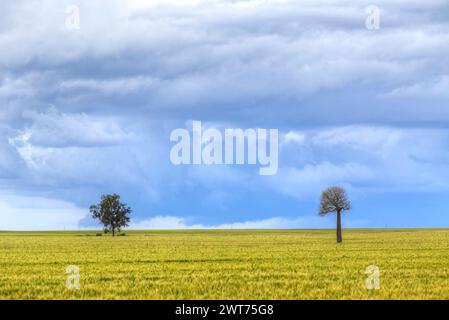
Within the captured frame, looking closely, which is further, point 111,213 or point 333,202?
point 111,213

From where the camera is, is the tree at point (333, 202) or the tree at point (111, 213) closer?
the tree at point (333, 202)

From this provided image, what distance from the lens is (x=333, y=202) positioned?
8138cm

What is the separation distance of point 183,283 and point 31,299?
6799 millimetres

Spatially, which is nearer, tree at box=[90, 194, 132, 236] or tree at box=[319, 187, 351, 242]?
tree at box=[319, 187, 351, 242]

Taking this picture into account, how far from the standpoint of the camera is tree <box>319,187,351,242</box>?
81.4 metres

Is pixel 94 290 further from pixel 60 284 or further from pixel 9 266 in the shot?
pixel 9 266

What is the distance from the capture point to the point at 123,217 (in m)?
168

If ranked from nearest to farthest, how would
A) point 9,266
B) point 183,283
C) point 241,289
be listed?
point 241,289, point 183,283, point 9,266

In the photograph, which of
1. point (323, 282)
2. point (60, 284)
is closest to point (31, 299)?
point (60, 284)

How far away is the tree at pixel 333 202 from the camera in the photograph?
81.4m

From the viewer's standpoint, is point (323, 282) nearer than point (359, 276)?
Yes
